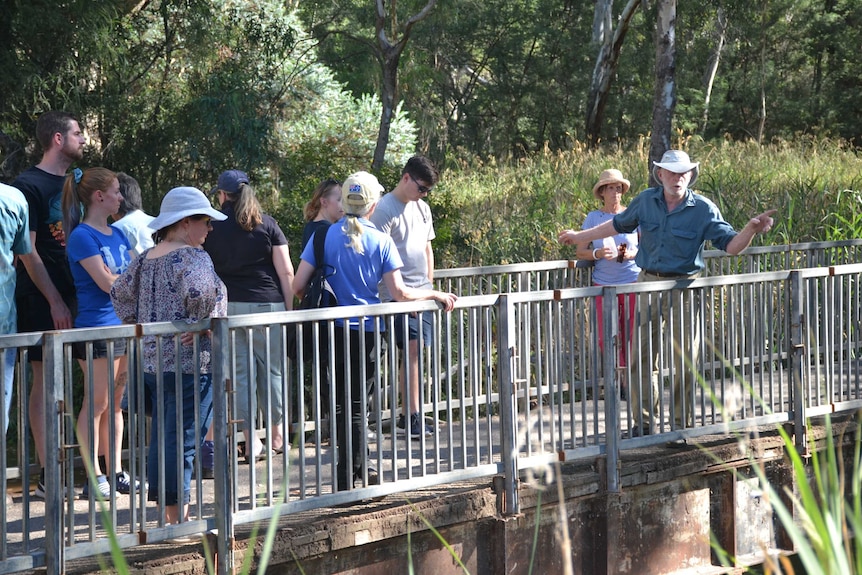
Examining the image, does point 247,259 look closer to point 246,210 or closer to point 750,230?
point 246,210

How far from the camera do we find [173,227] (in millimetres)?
5262

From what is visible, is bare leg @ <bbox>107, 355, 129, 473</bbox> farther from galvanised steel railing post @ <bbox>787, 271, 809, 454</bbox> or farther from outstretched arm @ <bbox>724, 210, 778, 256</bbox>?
galvanised steel railing post @ <bbox>787, 271, 809, 454</bbox>

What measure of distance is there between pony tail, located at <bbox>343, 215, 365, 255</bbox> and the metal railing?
1.30ft

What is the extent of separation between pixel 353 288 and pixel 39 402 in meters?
1.66

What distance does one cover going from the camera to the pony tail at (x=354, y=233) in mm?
5820

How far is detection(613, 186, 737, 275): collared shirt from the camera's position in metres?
7.10

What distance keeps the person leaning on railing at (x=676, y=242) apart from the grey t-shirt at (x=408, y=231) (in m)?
1.34

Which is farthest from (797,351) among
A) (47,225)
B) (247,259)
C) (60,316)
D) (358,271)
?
(47,225)

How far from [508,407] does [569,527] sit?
800 mm

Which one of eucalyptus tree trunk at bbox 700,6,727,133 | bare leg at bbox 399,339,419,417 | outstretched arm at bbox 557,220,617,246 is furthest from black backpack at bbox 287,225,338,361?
eucalyptus tree trunk at bbox 700,6,727,133

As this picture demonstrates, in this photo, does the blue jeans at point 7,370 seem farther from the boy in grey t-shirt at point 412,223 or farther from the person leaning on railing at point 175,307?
the boy in grey t-shirt at point 412,223

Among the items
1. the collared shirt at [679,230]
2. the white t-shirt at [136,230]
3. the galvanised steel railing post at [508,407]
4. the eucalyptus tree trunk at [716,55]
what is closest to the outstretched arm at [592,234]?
the collared shirt at [679,230]

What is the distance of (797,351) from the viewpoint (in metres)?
7.25

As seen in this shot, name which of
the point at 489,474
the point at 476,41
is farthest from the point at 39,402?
the point at 476,41
